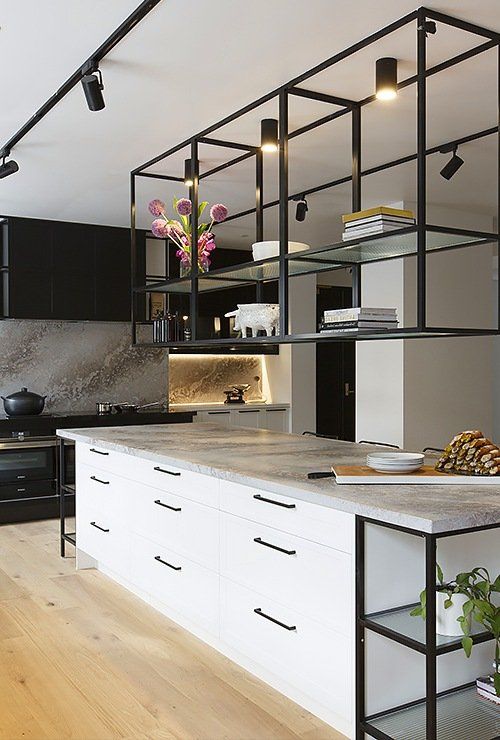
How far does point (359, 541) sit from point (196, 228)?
2.33 meters

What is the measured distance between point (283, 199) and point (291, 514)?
1.46m

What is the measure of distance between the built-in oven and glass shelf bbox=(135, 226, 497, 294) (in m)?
2.40

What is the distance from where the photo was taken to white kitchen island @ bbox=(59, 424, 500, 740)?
238 centimetres

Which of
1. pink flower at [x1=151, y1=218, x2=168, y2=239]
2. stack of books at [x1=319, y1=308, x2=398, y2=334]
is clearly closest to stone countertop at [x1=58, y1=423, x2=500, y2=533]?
stack of books at [x1=319, y1=308, x2=398, y2=334]

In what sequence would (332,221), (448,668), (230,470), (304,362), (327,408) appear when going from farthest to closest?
1. (327,408)
2. (304,362)
3. (332,221)
4. (230,470)
5. (448,668)

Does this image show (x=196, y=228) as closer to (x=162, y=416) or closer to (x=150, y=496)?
(x=150, y=496)

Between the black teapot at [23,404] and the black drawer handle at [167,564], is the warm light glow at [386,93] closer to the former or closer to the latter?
the black drawer handle at [167,564]

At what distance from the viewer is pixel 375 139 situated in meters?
4.29

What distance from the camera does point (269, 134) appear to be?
401 centimetres

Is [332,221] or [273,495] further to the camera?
[332,221]

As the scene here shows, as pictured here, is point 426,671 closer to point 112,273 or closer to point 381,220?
point 381,220

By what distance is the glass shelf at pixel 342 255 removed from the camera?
3020 mm

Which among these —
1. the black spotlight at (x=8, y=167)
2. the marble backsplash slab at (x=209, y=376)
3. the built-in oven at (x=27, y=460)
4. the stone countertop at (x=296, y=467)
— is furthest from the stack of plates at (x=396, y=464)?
the marble backsplash slab at (x=209, y=376)

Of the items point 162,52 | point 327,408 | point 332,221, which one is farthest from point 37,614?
point 327,408
